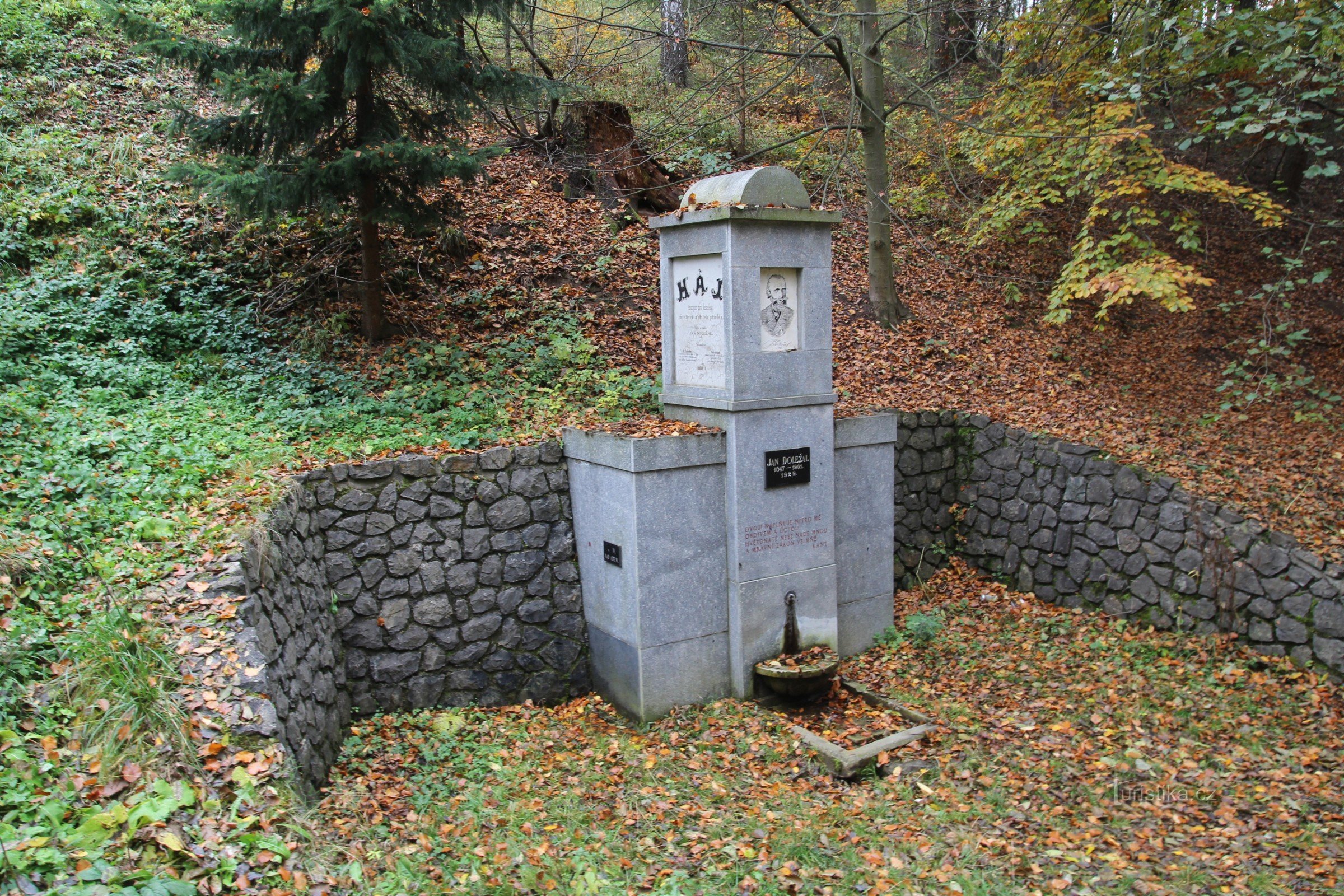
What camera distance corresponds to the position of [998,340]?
1078 centimetres

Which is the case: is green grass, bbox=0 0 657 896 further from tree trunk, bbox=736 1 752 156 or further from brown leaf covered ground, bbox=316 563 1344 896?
tree trunk, bbox=736 1 752 156

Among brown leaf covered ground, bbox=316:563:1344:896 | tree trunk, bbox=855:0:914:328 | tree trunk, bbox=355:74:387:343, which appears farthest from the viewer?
tree trunk, bbox=855:0:914:328

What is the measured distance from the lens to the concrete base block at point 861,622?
282 inches

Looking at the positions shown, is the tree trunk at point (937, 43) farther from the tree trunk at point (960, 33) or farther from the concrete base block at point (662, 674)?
Answer: the concrete base block at point (662, 674)

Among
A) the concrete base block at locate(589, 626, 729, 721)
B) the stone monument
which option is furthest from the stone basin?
the concrete base block at locate(589, 626, 729, 721)

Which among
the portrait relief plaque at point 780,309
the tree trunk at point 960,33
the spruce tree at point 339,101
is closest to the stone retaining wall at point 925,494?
the portrait relief plaque at point 780,309

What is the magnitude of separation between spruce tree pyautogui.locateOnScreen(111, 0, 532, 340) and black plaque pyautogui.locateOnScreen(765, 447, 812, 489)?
12.3 feet

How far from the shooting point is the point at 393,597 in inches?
245

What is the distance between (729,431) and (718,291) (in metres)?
1.03

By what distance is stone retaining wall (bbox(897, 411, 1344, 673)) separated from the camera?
6301 mm

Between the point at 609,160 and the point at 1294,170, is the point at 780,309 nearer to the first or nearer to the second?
the point at 609,160

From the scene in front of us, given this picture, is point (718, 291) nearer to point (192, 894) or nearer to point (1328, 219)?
point (192, 894)

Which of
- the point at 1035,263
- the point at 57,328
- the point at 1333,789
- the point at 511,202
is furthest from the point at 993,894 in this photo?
the point at 1035,263

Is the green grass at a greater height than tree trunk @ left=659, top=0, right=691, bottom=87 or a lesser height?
lesser
